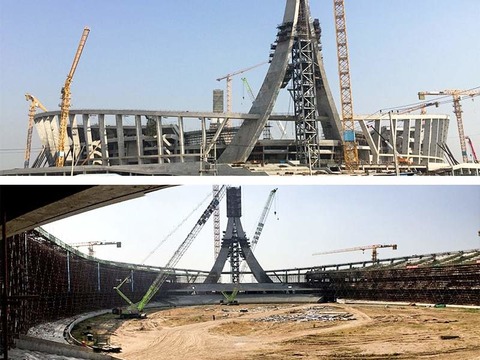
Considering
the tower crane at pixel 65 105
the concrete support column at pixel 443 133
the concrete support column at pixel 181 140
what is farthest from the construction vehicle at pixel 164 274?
the concrete support column at pixel 443 133

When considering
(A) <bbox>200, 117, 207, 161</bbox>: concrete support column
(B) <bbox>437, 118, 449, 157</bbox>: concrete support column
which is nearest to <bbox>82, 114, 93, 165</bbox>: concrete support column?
(A) <bbox>200, 117, 207, 161</bbox>: concrete support column

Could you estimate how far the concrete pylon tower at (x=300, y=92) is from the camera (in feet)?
33.6

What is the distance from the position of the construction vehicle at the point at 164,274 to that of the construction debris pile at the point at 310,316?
88 cm

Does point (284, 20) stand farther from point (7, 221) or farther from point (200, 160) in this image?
point (7, 221)

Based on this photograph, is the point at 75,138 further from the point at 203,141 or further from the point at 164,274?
the point at 164,274

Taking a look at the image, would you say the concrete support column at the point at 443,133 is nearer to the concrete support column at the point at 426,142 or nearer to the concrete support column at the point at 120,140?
the concrete support column at the point at 426,142

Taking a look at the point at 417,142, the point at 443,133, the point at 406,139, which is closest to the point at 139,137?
the point at 406,139

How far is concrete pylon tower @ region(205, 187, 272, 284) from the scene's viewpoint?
208 inches

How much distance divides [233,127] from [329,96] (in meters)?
1.65

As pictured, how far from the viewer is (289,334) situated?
5.43 m

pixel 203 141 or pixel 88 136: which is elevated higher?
pixel 88 136

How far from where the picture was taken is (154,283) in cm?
561

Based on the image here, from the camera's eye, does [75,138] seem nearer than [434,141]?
Yes

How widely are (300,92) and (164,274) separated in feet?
19.5
